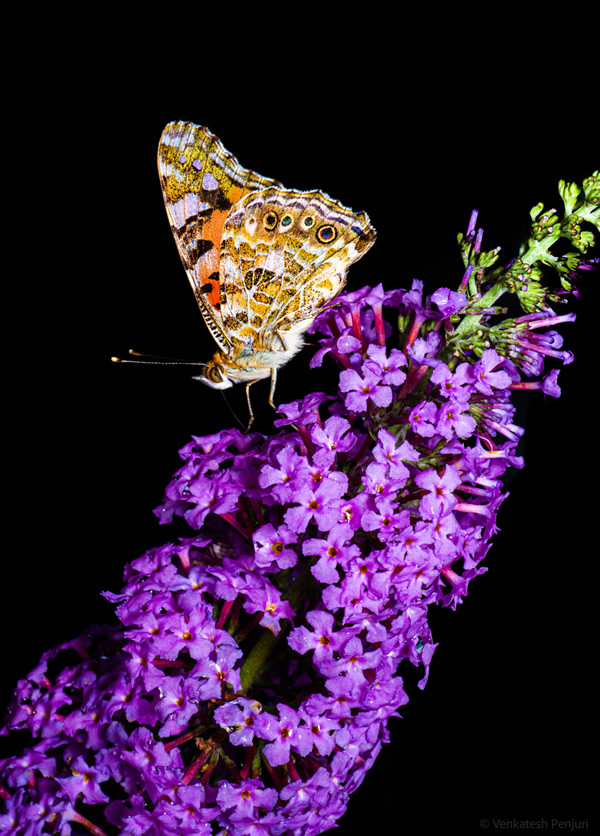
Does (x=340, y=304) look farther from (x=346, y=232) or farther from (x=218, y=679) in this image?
(x=218, y=679)

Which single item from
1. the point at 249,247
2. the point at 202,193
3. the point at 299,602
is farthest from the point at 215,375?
the point at 299,602

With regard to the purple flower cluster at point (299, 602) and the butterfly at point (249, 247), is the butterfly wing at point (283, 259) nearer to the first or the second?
the butterfly at point (249, 247)

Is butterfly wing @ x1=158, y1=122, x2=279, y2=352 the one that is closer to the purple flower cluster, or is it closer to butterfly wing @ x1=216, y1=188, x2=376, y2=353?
butterfly wing @ x1=216, y1=188, x2=376, y2=353

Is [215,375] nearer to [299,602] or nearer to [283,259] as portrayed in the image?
[283,259]

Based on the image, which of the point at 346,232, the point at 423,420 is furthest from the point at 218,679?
the point at 346,232

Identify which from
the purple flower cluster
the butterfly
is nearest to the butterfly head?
the butterfly

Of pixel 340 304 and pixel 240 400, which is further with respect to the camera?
pixel 240 400

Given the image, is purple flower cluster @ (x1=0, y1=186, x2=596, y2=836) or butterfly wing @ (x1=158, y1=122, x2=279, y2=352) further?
butterfly wing @ (x1=158, y1=122, x2=279, y2=352)

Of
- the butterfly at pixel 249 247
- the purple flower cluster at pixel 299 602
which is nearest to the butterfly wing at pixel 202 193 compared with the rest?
the butterfly at pixel 249 247
